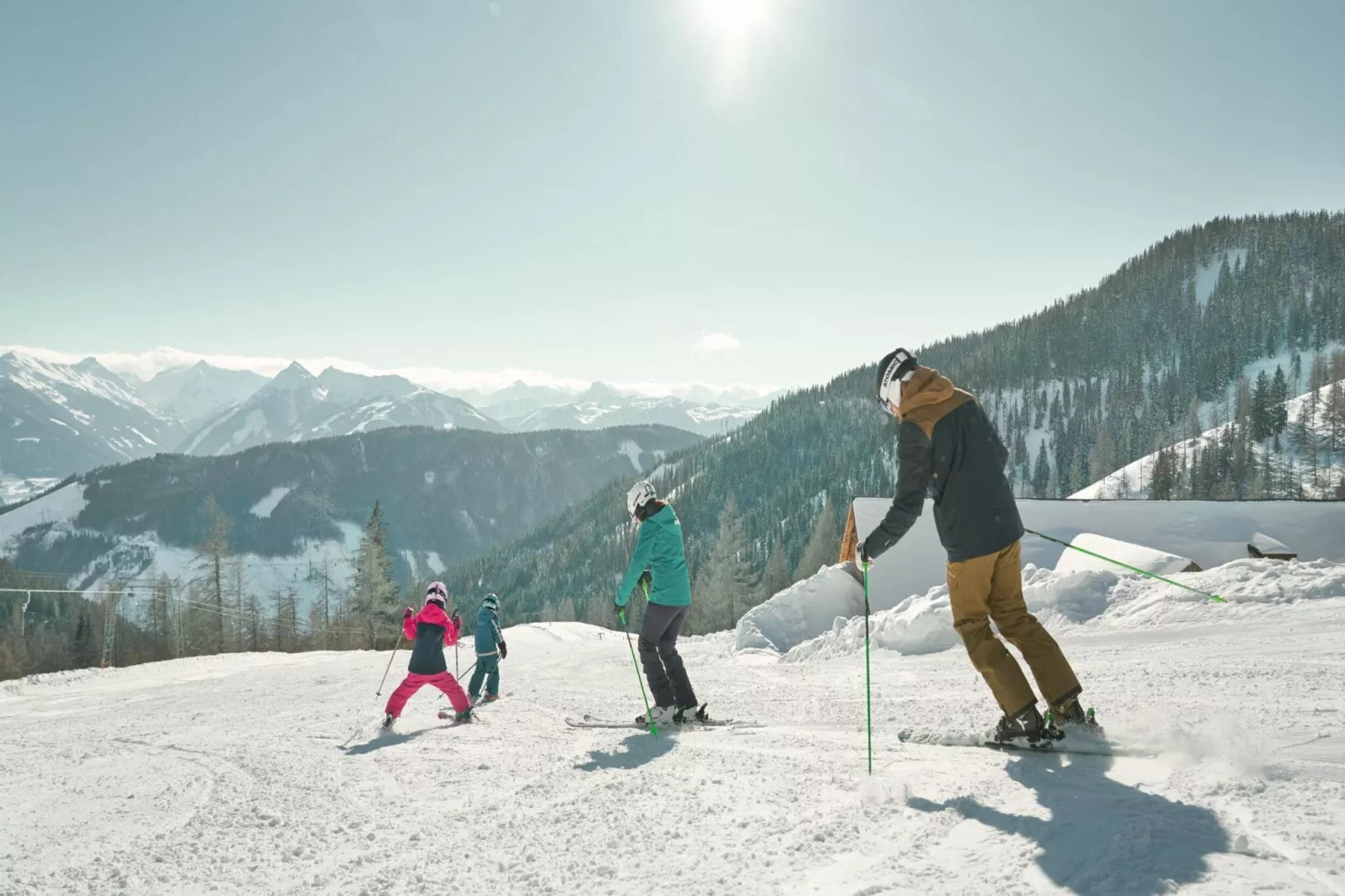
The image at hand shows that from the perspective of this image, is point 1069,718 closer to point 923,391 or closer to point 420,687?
point 923,391

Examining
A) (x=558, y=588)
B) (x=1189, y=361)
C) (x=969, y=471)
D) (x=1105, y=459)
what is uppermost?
(x=1189, y=361)

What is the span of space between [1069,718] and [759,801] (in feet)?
6.35

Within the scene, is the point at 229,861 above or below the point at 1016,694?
below

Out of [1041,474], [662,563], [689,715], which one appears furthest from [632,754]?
[1041,474]

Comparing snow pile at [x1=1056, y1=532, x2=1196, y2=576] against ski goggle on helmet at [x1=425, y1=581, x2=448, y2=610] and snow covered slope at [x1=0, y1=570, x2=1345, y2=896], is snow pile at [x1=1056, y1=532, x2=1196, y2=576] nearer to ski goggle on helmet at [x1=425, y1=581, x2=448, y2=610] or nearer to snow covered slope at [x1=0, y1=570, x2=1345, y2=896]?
snow covered slope at [x1=0, y1=570, x2=1345, y2=896]

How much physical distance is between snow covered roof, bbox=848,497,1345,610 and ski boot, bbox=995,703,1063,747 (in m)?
18.6

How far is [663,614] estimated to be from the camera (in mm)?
6520

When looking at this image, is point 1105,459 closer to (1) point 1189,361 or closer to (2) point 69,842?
(1) point 1189,361

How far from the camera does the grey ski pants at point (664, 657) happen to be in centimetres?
652

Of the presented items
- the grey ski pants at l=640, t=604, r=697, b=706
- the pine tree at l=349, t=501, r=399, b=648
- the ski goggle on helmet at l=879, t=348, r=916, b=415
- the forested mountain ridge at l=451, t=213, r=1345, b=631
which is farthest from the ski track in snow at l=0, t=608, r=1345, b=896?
the forested mountain ridge at l=451, t=213, r=1345, b=631

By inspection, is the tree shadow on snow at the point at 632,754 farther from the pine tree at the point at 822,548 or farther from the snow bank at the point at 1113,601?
the pine tree at the point at 822,548

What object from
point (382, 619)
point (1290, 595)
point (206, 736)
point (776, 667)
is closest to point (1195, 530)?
point (1290, 595)

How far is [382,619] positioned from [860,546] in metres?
41.6

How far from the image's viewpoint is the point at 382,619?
4109 centimetres
